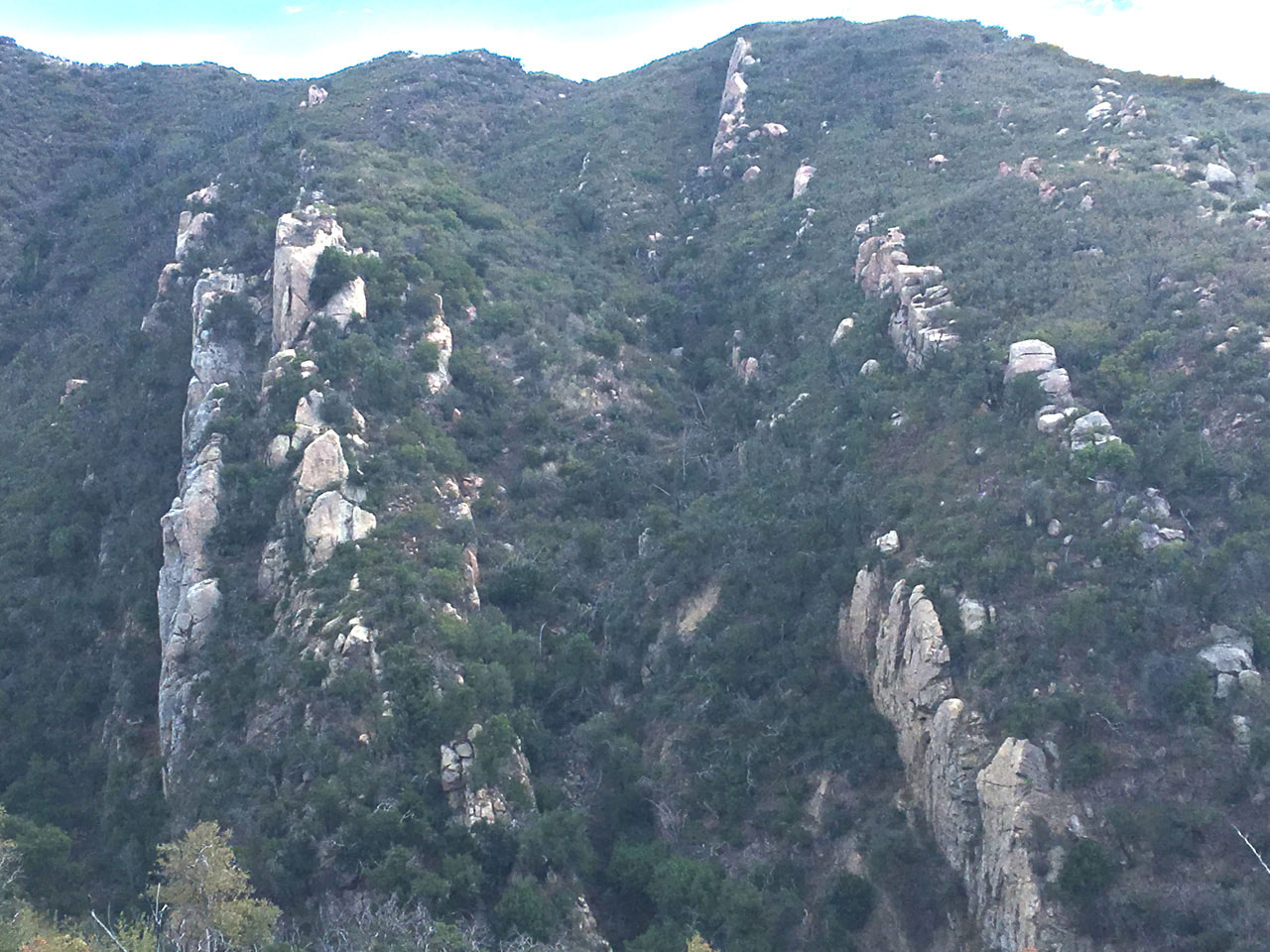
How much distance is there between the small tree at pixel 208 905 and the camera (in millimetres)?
21953

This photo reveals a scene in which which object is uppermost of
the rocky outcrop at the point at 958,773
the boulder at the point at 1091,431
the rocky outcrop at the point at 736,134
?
the rocky outcrop at the point at 736,134

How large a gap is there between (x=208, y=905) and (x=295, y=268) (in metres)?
27.1

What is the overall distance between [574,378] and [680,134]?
3127 cm

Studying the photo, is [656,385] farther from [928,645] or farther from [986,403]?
[928,645]

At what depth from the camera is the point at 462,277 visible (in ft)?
154

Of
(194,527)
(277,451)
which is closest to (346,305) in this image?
(277,451)

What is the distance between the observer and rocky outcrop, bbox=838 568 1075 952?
849 inches

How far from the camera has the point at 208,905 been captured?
2225 centimetres


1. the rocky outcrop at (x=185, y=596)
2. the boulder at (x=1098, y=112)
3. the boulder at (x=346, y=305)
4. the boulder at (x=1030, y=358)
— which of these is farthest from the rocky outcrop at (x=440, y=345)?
the boulder at (x=1098, y=112)

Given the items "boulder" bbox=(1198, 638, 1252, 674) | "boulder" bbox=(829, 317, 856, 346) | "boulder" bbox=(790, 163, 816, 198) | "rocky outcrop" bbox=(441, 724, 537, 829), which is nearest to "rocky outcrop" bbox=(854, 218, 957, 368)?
"boulder" bbox=(829, 317, 856, 346)

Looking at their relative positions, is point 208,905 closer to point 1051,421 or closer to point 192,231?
point 1051,421

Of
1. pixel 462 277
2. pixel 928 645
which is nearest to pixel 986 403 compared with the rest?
pixel 928 645

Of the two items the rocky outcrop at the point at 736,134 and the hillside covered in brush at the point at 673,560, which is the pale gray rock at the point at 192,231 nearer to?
the hillside covered in brush at the point at 673,560

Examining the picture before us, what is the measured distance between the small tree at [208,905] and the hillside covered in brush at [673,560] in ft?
0.43
